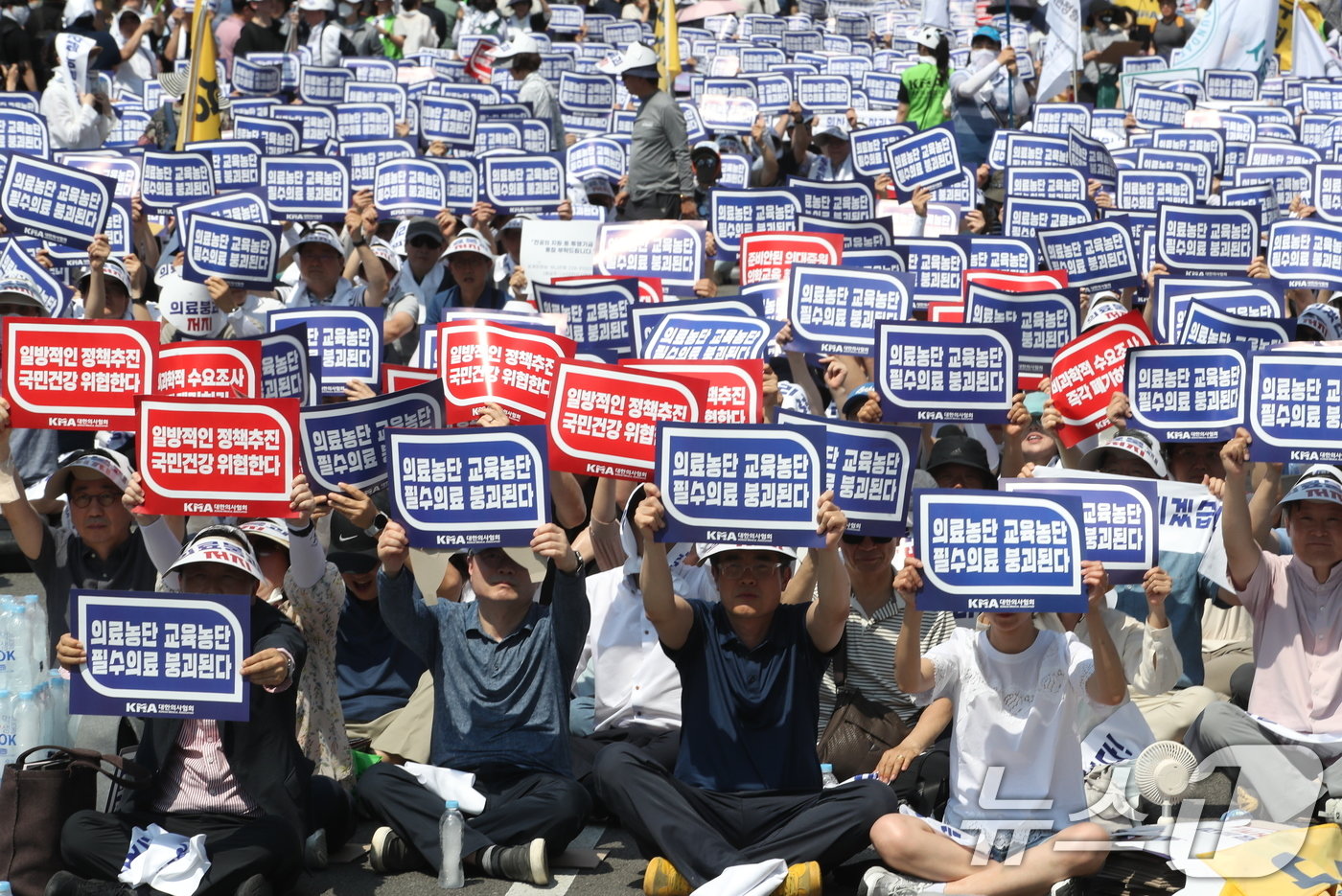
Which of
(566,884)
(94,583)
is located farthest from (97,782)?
(566,884)

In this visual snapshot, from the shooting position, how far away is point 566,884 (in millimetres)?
7141

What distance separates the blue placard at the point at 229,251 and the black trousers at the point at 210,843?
18.1 feet

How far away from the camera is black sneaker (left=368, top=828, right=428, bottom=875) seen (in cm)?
728

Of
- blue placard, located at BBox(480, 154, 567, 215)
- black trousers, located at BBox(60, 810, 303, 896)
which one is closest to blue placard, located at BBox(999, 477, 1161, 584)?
black trousers, located at BBox(60, 810, 303, 896)

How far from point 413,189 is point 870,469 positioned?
7.64 metres

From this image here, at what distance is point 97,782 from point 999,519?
3692mm

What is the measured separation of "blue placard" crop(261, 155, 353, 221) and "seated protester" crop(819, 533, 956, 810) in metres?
7.38

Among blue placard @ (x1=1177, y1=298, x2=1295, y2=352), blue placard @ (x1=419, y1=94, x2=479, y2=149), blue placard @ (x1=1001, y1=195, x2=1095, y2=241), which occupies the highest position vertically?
blue placard @ (x1=419, y1=94, x2=479, y2=149)

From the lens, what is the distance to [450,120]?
17.4 m

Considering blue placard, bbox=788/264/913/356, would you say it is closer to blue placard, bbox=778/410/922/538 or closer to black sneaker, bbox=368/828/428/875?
blue placard, bbox=778/410/922/538

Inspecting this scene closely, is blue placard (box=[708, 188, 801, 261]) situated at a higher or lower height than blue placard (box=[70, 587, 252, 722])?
higher

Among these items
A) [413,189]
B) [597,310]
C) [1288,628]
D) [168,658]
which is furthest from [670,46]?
[168,658]

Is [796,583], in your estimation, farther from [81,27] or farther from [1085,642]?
[81,27]

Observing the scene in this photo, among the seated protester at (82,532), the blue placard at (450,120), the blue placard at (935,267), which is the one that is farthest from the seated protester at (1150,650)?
the blue placard at (450,120)
